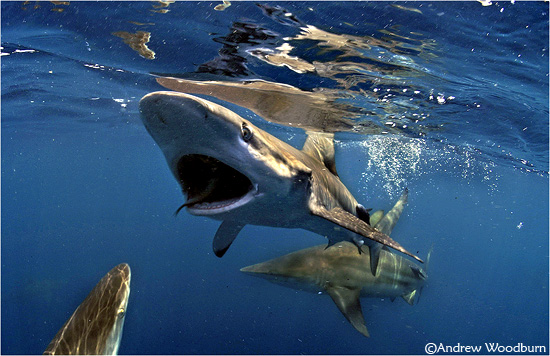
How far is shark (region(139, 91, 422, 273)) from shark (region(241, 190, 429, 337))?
2.57 m

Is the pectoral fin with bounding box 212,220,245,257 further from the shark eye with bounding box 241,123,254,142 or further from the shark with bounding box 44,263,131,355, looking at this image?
the shark eye with bounding box 241,123,254,142

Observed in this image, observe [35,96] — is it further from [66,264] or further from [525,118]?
[66,264]

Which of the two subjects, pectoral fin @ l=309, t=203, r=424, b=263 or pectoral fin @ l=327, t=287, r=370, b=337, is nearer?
pectoral fin @ l=309, t=203, r=424, b=263

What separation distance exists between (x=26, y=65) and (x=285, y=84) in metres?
9.61

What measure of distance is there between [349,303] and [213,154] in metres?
5.15

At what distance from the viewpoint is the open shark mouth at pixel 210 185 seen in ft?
9.71

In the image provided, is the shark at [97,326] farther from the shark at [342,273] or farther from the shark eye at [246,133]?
the shark at [342,273]

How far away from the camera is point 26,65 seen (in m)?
11.6

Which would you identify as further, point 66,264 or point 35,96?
point 66,264

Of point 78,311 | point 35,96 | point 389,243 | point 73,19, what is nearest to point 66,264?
point 35,96

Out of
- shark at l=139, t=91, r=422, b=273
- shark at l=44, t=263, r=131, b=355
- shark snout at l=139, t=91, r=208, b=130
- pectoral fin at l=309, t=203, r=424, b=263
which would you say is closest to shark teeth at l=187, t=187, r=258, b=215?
shark at l=139, t=91, r=422, b=273

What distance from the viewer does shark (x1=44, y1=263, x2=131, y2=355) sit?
3.46m

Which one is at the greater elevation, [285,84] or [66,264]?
[285,84]

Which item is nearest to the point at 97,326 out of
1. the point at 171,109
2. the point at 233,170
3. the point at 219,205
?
the point at 219,205
